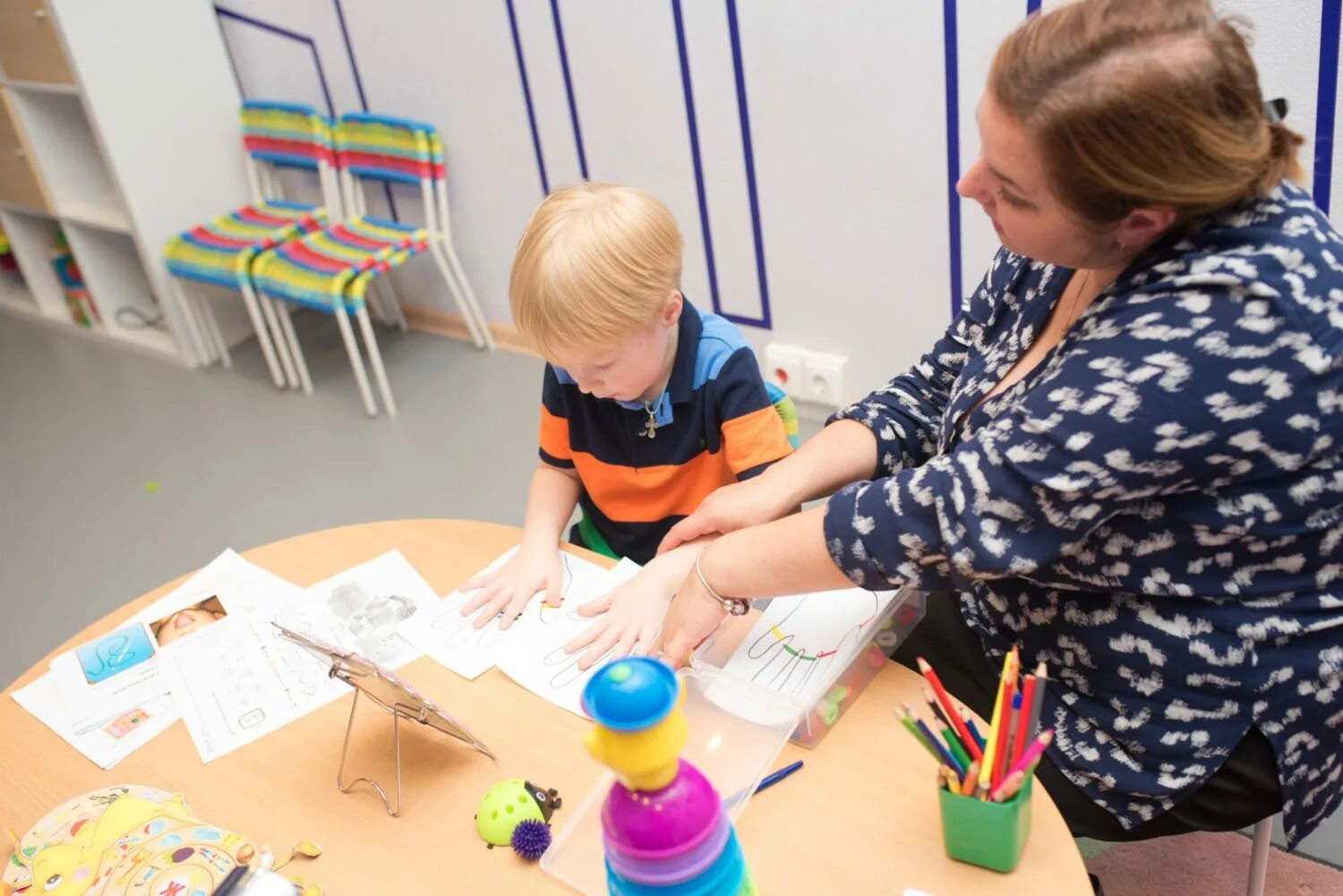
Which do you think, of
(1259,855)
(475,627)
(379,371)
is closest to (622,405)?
(475,627)

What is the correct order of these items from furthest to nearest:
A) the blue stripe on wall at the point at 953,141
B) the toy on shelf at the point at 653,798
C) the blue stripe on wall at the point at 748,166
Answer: the blue stripe on wall at the point at 748,166, the blue stripe on wall at the point at 953,141, the toy on shelf at the point at 653,798

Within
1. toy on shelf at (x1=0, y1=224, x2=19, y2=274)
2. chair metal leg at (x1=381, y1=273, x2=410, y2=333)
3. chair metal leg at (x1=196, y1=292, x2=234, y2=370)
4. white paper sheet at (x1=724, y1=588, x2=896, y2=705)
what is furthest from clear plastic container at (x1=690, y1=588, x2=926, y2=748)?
toy on shelf at (x1=0, y1=224, x2=19, y2=274)

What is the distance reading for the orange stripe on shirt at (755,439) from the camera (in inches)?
52.0

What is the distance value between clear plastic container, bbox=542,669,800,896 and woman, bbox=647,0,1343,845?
0.08 metres

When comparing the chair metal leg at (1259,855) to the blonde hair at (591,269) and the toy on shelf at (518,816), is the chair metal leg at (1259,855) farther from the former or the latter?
the blonde hair at (591,269)

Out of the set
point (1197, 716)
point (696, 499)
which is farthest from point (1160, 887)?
point (696, 499)

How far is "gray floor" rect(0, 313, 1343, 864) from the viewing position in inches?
99.7

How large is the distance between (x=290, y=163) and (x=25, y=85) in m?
0.78

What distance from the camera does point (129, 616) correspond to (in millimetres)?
1296

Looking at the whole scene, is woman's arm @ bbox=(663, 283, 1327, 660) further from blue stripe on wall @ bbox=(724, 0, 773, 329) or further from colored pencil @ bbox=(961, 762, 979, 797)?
blue stripe on wall @ bbox=(724, 0, 773, 329)

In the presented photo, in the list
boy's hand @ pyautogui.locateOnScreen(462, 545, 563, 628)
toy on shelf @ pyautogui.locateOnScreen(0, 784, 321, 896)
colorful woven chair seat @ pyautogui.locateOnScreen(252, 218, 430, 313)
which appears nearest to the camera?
toy on shelf @ pyautogui.locateOnScreen(0, 784, 321, 896)

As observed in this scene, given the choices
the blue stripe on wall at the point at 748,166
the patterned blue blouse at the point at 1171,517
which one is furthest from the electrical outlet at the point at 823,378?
the patterned blue blouse at the point at 1171,517

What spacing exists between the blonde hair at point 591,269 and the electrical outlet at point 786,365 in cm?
139

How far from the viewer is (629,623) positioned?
1.12 meters
